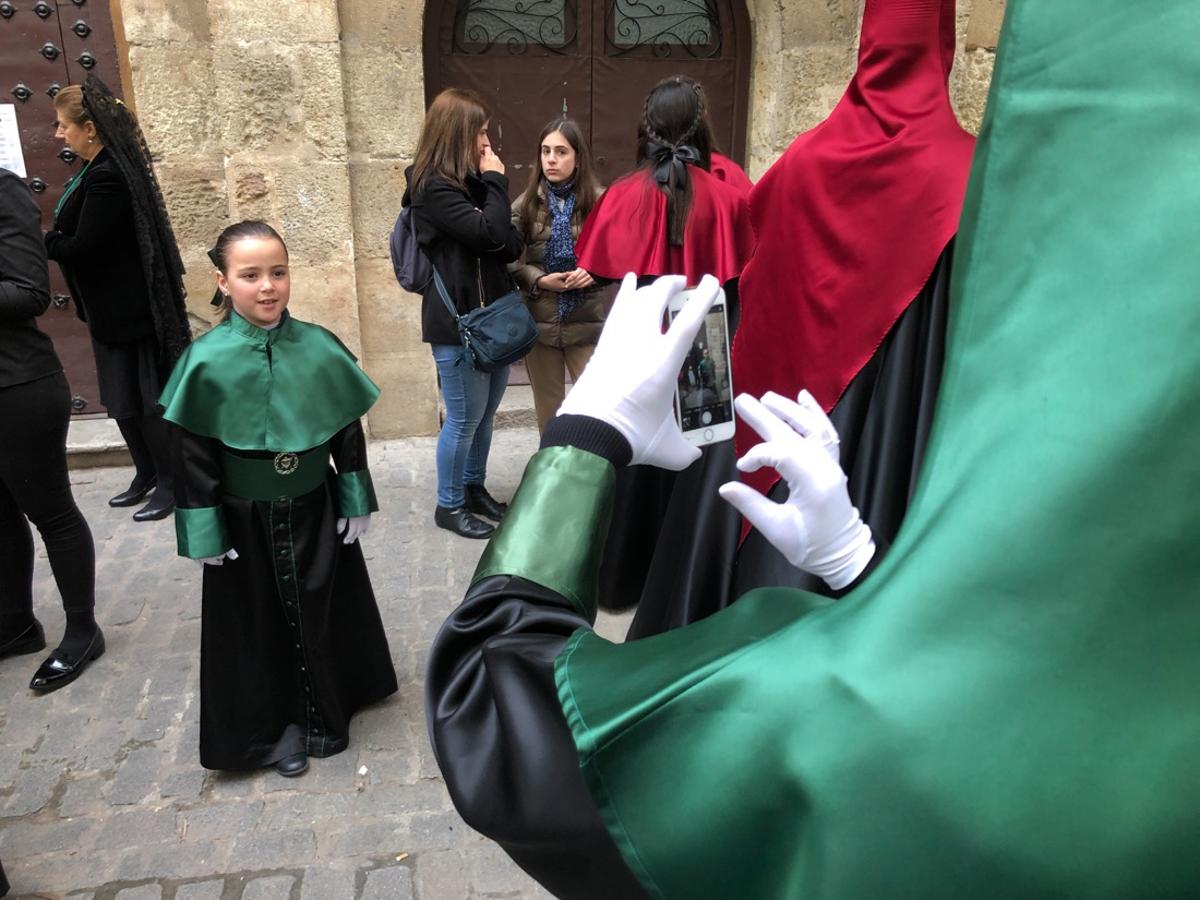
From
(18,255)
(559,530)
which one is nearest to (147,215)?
(18,255)

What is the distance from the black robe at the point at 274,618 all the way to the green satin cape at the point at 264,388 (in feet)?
0.27

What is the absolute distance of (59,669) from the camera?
11.2ft

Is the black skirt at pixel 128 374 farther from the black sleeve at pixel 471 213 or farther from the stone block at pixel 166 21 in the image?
the stone block at pixel 166 21

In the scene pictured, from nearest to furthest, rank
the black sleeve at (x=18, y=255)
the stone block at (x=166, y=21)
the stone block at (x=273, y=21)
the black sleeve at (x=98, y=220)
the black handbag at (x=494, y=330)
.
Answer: the black sleeve at (x=18, y=255) < the black sleeve at (x=98, y=220) < the black handbag at (x=494, y=330) < the stone block at (x=273, y=21) < the stone block at (x=166, y=21)

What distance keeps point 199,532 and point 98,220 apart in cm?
221

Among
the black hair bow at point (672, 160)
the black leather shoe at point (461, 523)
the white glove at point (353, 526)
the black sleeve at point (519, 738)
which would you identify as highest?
the black hair bow at point (672, 160)

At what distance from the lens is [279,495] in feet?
9.11

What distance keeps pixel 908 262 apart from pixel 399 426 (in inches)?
184

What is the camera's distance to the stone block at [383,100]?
528 centimetres

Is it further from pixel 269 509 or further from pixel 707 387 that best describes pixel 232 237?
pixel 707 387

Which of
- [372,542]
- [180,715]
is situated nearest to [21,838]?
[180,715]

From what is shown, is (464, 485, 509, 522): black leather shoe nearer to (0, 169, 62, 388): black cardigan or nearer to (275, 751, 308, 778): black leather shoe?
(275, 751, 308, 778): black leather shoe

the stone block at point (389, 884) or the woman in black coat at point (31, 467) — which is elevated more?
the woman in black coat at point (31, 467)

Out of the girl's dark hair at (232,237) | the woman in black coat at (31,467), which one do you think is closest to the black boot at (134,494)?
the woman in black coat at (31,467)
